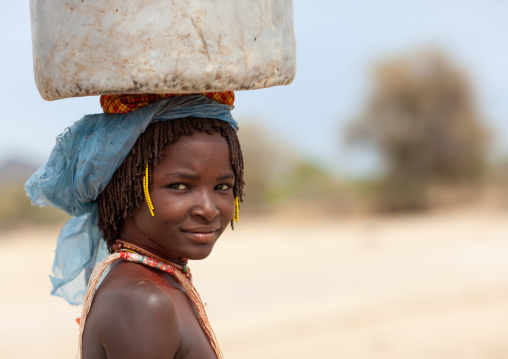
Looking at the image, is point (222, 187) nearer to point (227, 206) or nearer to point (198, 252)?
point (227, 206)

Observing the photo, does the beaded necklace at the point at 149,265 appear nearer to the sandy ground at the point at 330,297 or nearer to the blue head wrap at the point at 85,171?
the blue head wrap at the point at 85,171

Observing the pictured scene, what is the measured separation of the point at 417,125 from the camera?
21219mm

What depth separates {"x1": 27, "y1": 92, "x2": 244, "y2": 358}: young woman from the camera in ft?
7.30

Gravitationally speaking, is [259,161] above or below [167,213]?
below

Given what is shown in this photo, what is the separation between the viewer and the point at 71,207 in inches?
102

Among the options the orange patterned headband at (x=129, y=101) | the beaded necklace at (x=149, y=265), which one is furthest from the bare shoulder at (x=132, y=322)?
the orange patterned headband at (x=129, y=101)

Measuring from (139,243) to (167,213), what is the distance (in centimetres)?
18

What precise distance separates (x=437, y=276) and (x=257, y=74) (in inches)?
357

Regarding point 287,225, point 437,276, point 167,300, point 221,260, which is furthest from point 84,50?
point 287,225

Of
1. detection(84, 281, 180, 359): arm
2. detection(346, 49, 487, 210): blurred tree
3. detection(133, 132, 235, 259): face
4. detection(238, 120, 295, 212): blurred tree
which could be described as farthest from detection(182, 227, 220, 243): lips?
detection(346, 49, 487, 210): blurred tree

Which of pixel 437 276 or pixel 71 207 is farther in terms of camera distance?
pixel 437 276

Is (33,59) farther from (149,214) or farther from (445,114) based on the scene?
(445,114)

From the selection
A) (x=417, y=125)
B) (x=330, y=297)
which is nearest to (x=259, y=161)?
(x=417, y=125)

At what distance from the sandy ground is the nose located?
492 cm
